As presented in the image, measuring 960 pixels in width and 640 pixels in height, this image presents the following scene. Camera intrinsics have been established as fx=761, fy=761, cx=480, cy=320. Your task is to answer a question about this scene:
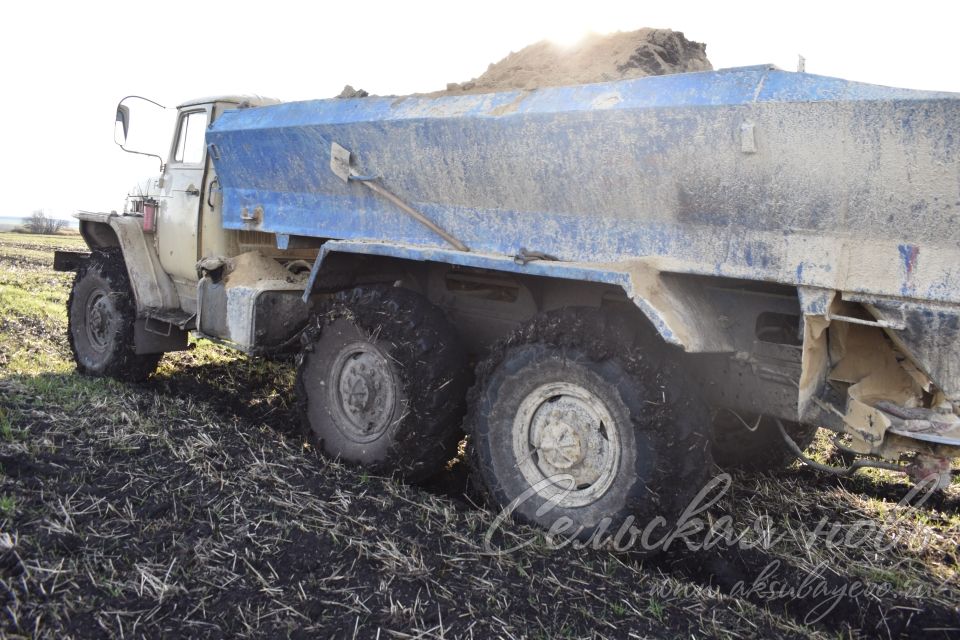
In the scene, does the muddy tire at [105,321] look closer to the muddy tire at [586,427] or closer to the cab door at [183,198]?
the cab door at [183,198]

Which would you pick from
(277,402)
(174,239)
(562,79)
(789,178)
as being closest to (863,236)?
(789,178)

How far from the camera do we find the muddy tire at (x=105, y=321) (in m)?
6.76

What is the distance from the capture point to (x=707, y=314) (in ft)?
12.0

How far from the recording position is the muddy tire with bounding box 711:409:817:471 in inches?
189

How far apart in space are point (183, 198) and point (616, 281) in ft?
14.6

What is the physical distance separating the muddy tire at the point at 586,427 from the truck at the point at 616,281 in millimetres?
14

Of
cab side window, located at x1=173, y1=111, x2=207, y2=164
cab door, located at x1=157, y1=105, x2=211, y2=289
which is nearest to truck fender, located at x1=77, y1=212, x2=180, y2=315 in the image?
cab door, located at x1=157, y1=105, x2=211, y2=289

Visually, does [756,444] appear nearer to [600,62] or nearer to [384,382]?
[384,382]

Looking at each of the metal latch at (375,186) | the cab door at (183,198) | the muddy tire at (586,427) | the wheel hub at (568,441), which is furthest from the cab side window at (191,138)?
the wheel hub at (568,441)

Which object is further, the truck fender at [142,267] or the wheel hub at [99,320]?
the wheel hub at [99,320]

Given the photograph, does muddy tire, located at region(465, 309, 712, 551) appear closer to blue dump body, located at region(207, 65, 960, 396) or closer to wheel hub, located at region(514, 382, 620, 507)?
wheel hub, located at region(514, 382, 620, 507)

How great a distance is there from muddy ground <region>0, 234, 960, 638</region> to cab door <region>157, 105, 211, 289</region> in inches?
68.3

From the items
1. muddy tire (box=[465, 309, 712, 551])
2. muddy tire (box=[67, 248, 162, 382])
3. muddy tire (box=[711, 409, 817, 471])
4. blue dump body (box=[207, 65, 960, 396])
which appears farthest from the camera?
muddy tire (box=[67, 248, 162, 382])

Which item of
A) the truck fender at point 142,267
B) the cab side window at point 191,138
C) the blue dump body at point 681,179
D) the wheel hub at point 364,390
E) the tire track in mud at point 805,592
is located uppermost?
the cab side window at point 191,138
